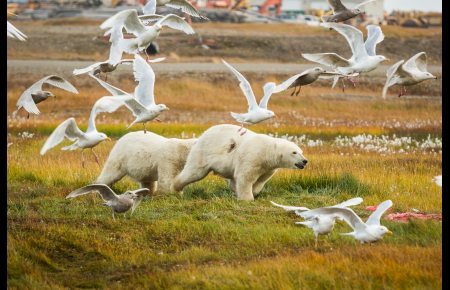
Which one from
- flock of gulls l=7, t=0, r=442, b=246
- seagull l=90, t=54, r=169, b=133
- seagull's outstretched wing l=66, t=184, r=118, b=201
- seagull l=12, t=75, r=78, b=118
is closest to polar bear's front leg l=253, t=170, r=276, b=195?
flock of gulls l=7, t=0, r=442, b=246

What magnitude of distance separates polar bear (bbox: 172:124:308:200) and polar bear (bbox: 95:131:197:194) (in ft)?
0.68

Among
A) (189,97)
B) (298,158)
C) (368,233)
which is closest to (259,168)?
(298,158)

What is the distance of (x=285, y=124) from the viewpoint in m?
→ 27.0

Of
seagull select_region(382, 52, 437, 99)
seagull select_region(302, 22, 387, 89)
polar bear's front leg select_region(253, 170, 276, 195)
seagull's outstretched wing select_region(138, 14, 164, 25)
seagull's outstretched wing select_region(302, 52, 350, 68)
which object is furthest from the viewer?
polar bear's front leg select_region(253, 170, 276, 195)

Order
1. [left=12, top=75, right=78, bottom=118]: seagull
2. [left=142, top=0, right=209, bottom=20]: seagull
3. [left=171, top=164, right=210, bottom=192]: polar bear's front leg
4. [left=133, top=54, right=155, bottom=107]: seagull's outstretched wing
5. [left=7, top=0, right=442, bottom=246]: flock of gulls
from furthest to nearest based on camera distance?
[left=171, top=164, right=210, bottom=192]: polar bear's front leg, [left=142, top=0, right=209, bottom=20]: seagull, [left=133, top=54, right=155, bottom=107]: seagull's outstretched wing, [left=12, top=75, right=78, bottom=118]: seagull, [left=7, top=0, right=442, bottom=246]: flock of gulls

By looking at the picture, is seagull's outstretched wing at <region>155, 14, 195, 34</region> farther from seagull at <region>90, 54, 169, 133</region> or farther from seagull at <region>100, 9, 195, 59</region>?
seagull at <region>90, 54, 169, 133</region>

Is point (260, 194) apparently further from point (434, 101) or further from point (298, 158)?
point (434, 101)

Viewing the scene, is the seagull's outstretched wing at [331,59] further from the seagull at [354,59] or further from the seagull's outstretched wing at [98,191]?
the seagull's outstretched wing at [98,191]

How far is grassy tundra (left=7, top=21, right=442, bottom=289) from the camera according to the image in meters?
12.0

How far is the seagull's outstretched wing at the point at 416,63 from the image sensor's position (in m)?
14.6

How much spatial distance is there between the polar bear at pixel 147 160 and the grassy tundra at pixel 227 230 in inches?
16.2

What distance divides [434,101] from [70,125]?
21.4m

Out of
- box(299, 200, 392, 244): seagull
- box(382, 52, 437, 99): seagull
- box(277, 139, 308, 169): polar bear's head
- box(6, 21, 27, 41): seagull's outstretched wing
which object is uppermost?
box(6, 21, 27, 41): seagull's outstretched wing

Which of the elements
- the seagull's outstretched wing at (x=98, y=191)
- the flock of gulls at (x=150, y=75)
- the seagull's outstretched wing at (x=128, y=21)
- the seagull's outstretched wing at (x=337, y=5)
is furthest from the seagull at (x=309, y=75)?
the seagull's outstretched wing at (x=98, y=191)
